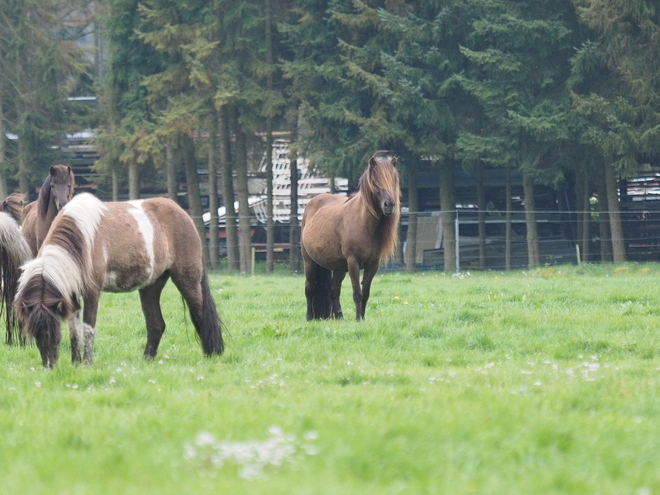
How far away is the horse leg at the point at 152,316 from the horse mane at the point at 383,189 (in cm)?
348

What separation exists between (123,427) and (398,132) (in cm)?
2247

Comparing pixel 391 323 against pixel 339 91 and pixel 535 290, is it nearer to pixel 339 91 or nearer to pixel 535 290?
pixel 535 290

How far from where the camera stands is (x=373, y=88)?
2758 cm

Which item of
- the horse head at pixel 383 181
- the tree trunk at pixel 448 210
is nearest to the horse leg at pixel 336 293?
the horse head at pixel 383 181

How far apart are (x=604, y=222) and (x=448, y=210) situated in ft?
14.8

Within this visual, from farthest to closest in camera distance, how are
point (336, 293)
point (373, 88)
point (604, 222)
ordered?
point (373, 88)
point (604, 222)
point (336, 293)

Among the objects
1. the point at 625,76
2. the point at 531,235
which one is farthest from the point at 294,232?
the point at 625,76

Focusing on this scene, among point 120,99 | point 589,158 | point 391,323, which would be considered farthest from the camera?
point 120,99

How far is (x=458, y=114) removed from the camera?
27.6 metres

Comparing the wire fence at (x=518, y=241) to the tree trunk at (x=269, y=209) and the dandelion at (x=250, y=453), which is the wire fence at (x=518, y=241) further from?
the dandelion at (x=250, y=453)

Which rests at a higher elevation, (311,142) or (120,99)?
(120,99)

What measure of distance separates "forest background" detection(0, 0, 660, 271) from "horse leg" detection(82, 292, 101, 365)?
18.8 metres

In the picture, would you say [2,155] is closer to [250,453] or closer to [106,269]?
[106,269]

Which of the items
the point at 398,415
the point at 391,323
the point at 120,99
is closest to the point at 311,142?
the point at 120,99
